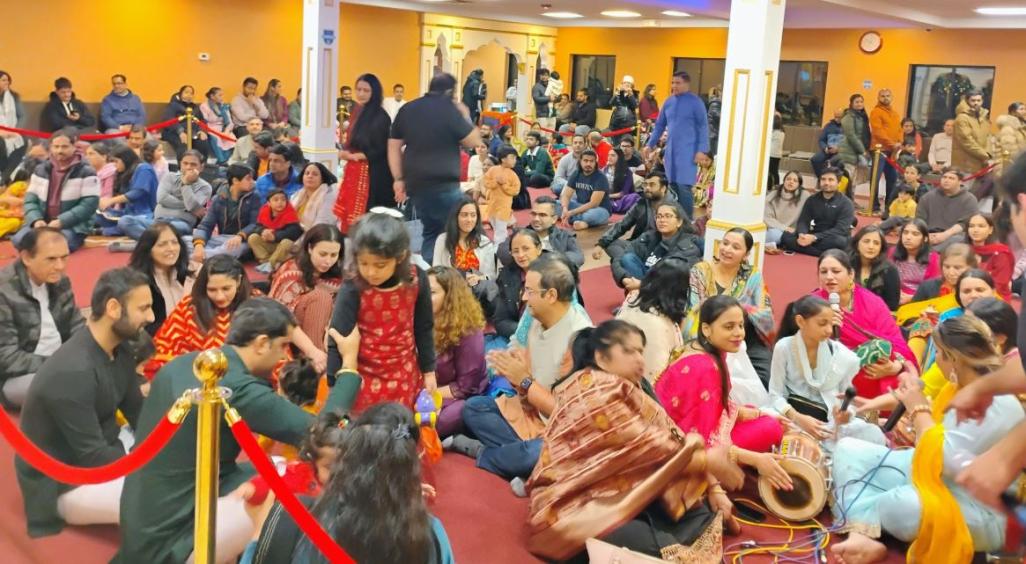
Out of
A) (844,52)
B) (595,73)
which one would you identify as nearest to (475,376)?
(844,52)

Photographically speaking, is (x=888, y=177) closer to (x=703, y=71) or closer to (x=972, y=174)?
(x=972, y=174)

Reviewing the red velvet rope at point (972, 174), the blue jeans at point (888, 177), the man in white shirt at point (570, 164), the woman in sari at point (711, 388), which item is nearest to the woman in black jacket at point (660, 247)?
the woman in sari at point (711, 388)

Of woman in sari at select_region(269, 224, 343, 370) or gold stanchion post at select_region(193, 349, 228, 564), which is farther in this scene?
woman in sari at select_region(269, 224, 343, 370)

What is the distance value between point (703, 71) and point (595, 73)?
2.44 m

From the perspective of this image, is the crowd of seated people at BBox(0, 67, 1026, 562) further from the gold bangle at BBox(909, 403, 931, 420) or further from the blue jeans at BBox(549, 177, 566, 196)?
the blue jeans at BBox(549, 177, 566, 196)

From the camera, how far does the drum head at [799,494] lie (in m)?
3.43

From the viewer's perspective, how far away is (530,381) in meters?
3.71

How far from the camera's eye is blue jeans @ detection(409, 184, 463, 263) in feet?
18.7

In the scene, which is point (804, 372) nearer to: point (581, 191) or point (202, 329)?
point (202, 329)

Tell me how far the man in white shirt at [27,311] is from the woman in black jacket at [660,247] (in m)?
3.33

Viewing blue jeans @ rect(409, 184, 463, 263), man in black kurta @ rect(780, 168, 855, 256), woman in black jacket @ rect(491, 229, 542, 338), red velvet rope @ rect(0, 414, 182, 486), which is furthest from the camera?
man in black kurta @ rect(780, 168, 855, 256)

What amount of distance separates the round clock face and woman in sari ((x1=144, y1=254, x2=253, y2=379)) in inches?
550

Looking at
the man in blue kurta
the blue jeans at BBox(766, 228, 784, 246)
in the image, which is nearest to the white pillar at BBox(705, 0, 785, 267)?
the man in blue kurta

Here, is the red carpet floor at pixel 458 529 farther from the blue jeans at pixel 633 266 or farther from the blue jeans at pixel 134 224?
the blue jeans at pixel 134 224
